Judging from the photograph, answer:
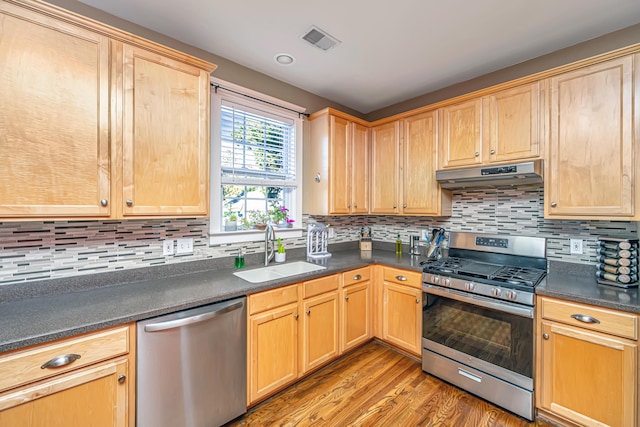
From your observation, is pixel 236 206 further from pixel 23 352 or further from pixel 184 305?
pixel 23 352

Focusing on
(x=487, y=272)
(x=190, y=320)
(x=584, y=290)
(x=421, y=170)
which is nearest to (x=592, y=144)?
(x=584, y=290)

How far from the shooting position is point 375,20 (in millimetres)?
1806

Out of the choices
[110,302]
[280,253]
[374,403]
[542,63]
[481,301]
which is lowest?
[374,403]

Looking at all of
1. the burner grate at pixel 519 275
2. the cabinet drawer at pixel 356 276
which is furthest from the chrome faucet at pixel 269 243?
the burner grate at pixel 519 275

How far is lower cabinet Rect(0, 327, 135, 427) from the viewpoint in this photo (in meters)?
1.08

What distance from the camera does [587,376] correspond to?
162 cm

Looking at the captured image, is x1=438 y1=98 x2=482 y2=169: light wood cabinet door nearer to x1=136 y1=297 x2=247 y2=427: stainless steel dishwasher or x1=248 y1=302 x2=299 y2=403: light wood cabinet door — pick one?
x1=248 y1=302 x2=299 y2=403: light wood cabinet door

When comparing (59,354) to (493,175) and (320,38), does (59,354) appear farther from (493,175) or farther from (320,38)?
(493,175)

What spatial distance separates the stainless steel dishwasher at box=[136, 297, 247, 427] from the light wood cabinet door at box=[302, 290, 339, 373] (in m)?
0.52

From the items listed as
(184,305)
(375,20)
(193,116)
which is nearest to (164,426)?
(184,305)

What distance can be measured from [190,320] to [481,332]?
1994mm

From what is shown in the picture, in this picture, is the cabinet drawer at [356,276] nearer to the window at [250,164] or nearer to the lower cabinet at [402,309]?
the lower cabinet at [402,309]

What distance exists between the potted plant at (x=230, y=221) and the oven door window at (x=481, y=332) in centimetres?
175

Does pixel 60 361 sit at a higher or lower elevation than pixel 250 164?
lower
